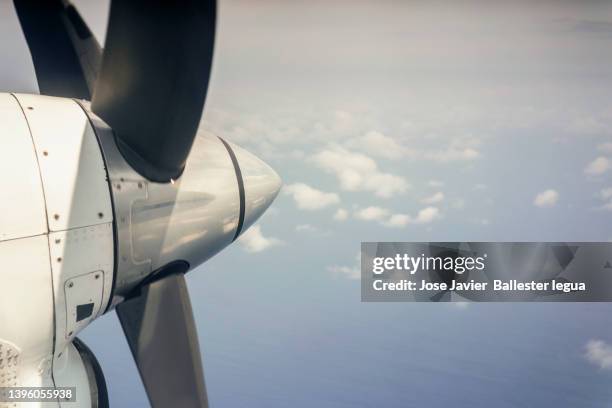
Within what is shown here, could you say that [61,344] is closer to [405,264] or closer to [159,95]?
[159,95]

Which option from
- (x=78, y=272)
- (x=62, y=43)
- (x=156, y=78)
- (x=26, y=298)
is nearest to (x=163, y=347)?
(x=78, y=272)

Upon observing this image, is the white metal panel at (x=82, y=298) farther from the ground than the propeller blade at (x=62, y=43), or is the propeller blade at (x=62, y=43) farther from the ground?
the propeller blade at (x=62, y=43)

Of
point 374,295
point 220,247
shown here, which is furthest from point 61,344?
point 374,295

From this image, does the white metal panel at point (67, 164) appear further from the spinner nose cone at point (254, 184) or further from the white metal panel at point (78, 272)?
the spinner nose cone at point (254, 184)

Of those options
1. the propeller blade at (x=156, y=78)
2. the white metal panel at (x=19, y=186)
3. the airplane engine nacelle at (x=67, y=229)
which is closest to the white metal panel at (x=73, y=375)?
the airplane engine nacelle at (x=67, y=229)

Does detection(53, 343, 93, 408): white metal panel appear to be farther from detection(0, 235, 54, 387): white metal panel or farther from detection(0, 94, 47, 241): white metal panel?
detection(0, 94, 47, 241): white metal panel

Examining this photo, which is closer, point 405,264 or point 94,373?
point 94,373

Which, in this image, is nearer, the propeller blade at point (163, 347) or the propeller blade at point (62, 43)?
the propeller blade at point (163, 347)
